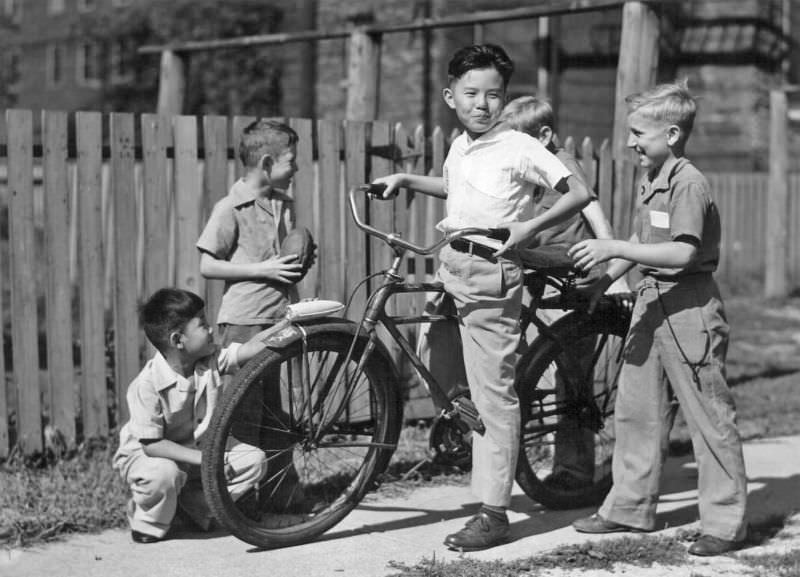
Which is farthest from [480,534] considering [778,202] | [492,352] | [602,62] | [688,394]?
[602,62]

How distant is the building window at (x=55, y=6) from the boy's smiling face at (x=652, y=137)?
29.8 metres

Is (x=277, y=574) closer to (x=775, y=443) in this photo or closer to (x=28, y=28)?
(x=775, y=443)

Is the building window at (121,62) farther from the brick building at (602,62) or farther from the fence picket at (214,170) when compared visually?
the fence picket at (214,170)

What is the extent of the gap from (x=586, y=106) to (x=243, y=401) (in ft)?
51.1

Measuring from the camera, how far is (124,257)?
562cm

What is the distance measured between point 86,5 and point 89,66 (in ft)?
5.25

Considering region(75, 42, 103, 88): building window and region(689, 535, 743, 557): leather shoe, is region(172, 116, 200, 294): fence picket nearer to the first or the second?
region(689, 535, 743, 557): leather shoe

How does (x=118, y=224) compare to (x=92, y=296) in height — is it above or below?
above

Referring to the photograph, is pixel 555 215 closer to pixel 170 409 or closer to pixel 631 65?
pixel 170 409

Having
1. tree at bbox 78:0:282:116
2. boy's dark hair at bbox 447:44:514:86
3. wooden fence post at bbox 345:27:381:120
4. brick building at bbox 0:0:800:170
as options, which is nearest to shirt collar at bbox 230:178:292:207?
boy's dark hair at bbox 447:44:514:86

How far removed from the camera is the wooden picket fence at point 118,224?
5.39 meters

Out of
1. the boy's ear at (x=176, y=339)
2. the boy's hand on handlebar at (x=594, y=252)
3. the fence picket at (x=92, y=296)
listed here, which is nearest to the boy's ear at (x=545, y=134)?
the boy's hand on handlebar at (x=594, y=252)

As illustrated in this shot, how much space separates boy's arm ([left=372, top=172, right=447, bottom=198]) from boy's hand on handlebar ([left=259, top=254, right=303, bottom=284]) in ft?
1.42

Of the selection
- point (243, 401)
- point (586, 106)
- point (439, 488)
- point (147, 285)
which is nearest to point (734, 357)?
point (439, 488)
